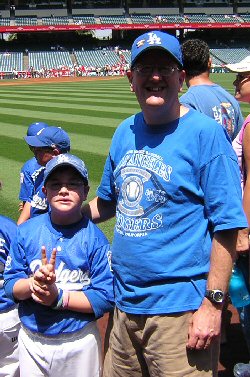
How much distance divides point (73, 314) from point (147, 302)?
489mm

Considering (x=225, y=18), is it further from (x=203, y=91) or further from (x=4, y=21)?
(x=203, y=91)

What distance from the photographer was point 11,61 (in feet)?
168

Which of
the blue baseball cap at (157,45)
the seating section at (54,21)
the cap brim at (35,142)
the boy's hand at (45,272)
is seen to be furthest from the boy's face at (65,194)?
the seating section at (54,21)

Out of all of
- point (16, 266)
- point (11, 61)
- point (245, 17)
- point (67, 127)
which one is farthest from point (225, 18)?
point (16, 266)

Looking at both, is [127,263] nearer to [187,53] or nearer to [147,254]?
[147,254]

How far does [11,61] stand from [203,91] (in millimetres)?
50184

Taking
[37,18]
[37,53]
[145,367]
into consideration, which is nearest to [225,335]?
[145,367]

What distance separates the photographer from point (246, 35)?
213ft

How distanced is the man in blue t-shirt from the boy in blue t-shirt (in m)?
0.28

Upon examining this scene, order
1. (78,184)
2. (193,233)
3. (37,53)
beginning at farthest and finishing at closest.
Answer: (37,53) < (78,184) < (193,233)

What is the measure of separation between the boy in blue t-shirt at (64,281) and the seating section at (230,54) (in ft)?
178

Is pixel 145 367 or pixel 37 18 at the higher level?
pixel 145 367

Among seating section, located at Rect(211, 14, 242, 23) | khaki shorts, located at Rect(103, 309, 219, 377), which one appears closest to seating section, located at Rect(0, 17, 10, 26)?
seating section, located at Rect(211, 14, 242, 23)

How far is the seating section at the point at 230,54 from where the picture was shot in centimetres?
5543
